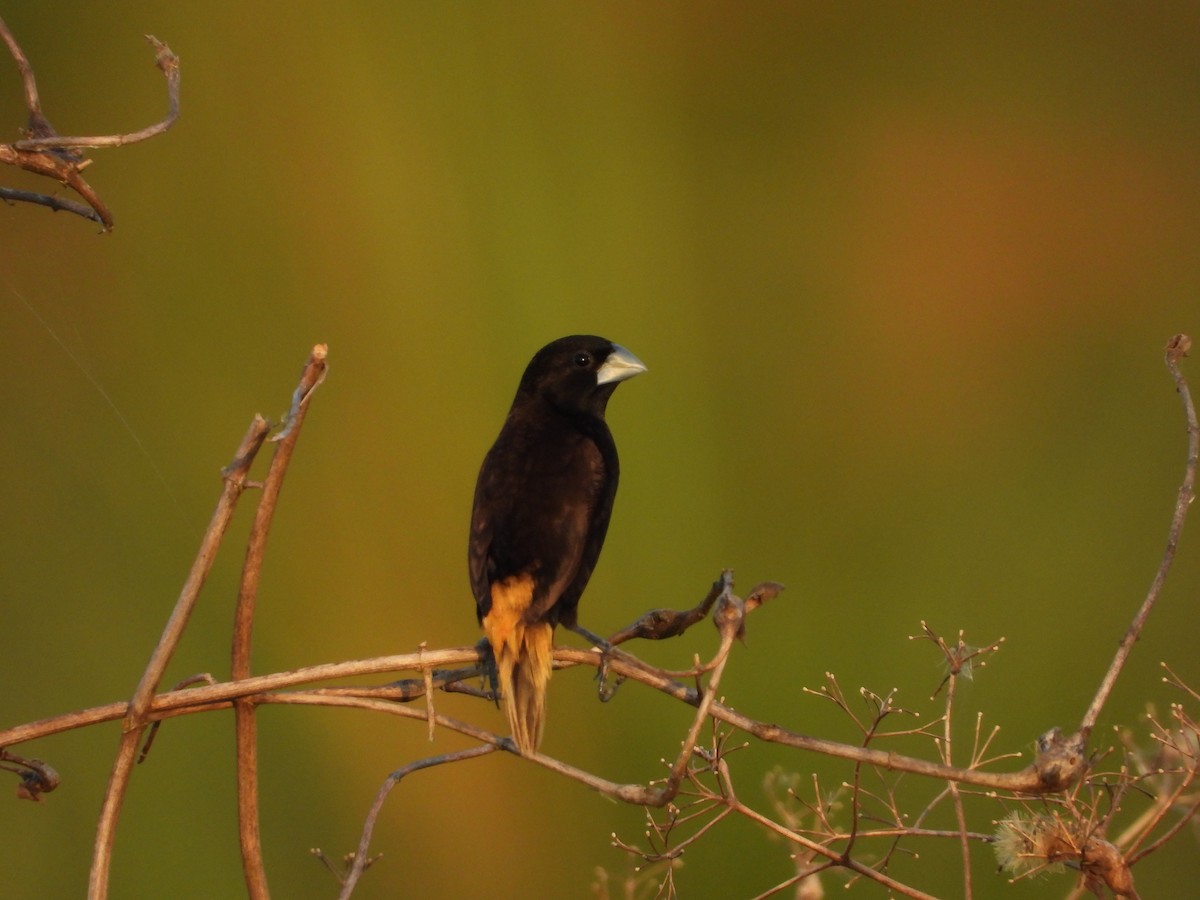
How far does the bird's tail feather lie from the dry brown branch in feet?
2.49

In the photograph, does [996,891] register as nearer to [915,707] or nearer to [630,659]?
[915,707]

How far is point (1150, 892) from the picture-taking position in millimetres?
2436

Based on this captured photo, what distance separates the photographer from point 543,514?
1927 mm

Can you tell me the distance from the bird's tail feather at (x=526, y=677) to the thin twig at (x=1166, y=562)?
2.34 ft

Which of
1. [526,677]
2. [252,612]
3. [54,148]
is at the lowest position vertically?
[526,677]

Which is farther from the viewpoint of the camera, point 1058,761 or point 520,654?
point 520,654

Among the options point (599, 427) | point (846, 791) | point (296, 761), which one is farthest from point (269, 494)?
point (846, 791)

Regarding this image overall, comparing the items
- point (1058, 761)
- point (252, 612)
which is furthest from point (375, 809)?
point (1058, 761)

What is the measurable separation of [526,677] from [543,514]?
289 mm

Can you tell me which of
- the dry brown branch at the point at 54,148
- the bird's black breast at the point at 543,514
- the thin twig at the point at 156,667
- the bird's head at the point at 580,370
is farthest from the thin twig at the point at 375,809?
the bird's head at the point at 580,370

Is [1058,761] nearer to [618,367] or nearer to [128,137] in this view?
[128,137]

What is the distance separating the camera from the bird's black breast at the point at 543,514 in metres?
1.87

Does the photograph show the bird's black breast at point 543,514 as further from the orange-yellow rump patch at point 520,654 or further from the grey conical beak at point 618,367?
the grey conical beak at point 618,367

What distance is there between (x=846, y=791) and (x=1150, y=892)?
0.61 metres
